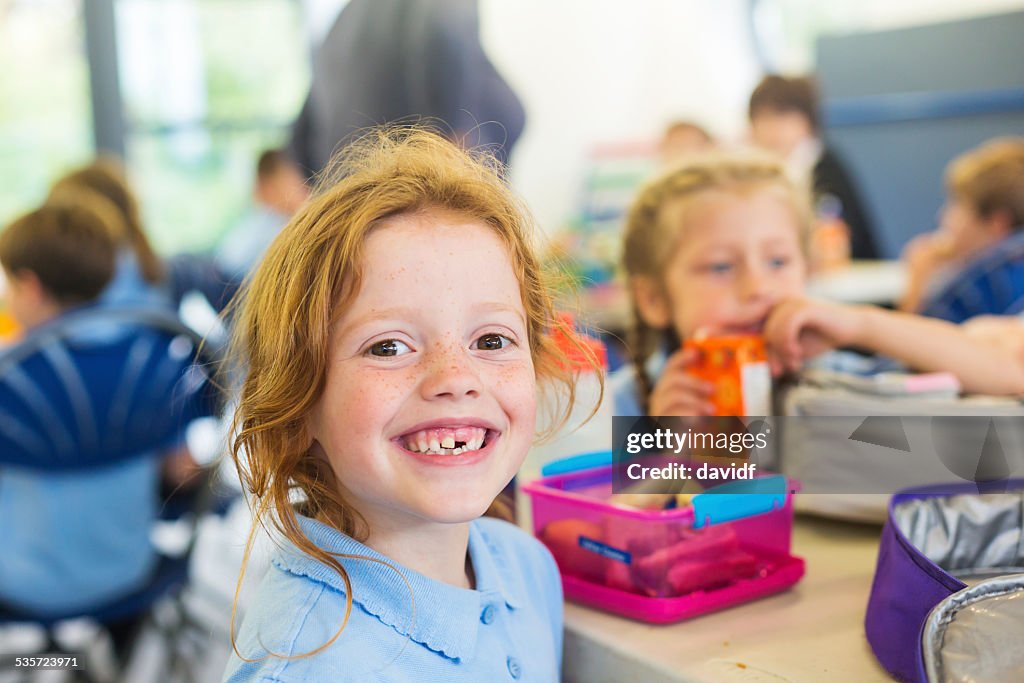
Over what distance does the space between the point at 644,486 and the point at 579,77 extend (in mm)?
3804

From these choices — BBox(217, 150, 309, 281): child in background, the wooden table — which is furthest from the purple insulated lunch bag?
BBox(217, 150, 309, 281): child in background

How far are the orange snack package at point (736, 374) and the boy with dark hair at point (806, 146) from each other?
23.3 inches

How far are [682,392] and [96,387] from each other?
1.01m

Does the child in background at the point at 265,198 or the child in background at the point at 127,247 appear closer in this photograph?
the child in background at the point at 127,247

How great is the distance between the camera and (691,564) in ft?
2.60

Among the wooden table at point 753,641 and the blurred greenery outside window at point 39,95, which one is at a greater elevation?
the blurred greenery outside window at point 39,95

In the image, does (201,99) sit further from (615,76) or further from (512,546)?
(512,546)

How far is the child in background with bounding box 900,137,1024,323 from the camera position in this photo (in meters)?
1.83

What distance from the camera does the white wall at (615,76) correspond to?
13.9 ft

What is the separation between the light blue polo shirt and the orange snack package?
289mm

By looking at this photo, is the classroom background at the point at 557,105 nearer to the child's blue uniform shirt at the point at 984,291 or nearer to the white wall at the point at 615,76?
the white wall at the point at 615,76

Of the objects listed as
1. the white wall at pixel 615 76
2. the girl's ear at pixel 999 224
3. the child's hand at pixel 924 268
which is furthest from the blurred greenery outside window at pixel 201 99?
the girl's ear at pixel 999 224

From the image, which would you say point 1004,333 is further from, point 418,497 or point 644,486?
point 418,497

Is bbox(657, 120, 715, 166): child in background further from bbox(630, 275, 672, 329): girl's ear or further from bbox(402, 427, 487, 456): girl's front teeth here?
bbox(402, 427, 487, 456): girl's front teeth
